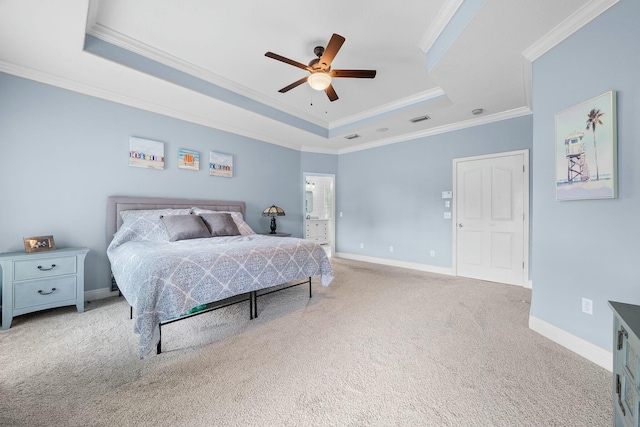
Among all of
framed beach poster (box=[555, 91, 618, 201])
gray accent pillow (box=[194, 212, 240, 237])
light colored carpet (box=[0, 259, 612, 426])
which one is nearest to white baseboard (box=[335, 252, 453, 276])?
light colored carpet (box=[0, 259, 612, 426])

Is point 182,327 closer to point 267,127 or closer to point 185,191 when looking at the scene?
point 185,191

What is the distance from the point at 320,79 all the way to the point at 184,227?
233 cm

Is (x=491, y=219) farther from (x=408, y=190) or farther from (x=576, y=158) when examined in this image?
(x=576, y=158)

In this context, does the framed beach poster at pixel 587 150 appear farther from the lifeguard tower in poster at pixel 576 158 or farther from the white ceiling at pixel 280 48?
the white ceiling at pixel 280 48

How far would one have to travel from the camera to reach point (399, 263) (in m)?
5.17

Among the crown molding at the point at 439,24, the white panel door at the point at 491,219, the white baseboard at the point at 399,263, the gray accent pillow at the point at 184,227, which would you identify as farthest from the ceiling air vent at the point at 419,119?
the gray accent pillow at the point at 184,227

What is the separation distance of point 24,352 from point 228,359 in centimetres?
156

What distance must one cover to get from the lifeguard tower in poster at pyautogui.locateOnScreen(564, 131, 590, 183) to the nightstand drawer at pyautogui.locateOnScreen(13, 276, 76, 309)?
186 inches

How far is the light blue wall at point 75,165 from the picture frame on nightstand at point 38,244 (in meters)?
0.30

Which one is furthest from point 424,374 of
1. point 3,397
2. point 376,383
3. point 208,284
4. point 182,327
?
point 3,397

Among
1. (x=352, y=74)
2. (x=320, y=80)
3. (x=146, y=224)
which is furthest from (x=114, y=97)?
(x=352, y=74)

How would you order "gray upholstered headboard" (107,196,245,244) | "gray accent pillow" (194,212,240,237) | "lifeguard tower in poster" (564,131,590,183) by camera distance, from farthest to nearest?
"gray accent pillow" (194,212,240,237)
"gray upholstered headboard" (107,196,245,244)
"lifeguard tower in poster" (564,131,590,183)

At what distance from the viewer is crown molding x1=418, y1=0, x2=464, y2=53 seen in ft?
7.25

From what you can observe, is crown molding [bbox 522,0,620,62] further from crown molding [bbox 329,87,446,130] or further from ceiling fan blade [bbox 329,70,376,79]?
ceiling fan blade [bbox 329,70,376,79]
